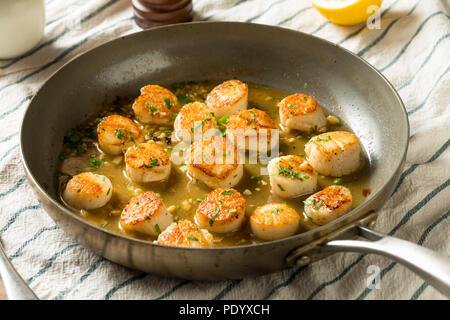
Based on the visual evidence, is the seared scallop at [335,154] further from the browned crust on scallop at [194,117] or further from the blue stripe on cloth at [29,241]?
the blue stripe on cloth at [29,241]

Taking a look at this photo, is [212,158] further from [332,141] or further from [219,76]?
[219,76]

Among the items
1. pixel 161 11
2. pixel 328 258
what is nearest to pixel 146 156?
pixel 328 258

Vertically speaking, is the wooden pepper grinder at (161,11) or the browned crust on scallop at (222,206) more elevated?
the wooden pepper grinder at (161,11)

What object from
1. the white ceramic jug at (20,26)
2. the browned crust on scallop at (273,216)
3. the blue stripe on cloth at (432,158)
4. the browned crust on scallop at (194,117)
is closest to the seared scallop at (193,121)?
the browned crust on scallop at (194,117)

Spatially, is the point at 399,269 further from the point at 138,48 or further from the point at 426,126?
the point at 138,48

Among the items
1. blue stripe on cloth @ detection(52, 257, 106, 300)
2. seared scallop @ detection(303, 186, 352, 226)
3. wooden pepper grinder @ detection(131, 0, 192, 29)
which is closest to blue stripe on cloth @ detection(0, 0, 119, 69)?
wooden pepper grinder @ detection(131, 0, 192, 29)

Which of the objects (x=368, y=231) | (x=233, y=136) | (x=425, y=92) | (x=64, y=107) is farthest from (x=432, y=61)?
(x=64, y=107)
